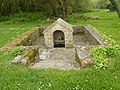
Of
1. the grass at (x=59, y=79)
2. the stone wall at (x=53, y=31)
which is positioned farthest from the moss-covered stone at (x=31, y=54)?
the stone wall at (x=53, y=31)

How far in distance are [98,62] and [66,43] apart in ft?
16.8

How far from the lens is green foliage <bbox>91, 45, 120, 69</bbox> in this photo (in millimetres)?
5296

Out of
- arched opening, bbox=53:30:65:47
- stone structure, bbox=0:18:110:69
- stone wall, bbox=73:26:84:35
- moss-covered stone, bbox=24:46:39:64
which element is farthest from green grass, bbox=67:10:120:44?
moss-covered stone, bbox=24:46:39:64

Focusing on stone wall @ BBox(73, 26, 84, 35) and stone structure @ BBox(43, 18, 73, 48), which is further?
stone wall @ BBox(73, 26, 84, 35)

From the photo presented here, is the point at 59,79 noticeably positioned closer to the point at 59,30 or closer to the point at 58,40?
the point at 59,30

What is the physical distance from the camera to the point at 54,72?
5.18m

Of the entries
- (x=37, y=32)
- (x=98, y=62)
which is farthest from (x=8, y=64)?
(x=37, y=32)

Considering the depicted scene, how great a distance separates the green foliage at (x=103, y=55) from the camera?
5296 millimetres

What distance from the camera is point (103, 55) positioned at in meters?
6.01

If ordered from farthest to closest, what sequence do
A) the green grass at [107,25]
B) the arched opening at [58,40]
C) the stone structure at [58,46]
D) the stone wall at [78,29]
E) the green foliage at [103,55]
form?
1. the stone wall at [78,29]
2. the green grass at [107,25]
3. the arched opening at [58,40]
4. the stone structure at [58,46]
5. the green foliage at [103,55]

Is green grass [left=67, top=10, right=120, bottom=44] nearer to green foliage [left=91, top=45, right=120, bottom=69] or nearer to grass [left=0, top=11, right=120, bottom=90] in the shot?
green foliage [left=91, top=45, right=120, bottom=69]

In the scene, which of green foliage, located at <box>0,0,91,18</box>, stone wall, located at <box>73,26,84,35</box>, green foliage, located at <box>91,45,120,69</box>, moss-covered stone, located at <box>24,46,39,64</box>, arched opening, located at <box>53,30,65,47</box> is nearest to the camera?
green foliage, located at <box>91,45,120,69</box>

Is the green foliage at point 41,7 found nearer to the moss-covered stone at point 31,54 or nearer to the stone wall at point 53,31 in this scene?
the stone wall at point 53,31

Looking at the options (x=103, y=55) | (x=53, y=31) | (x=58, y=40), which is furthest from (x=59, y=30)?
(x=103, y=55)
